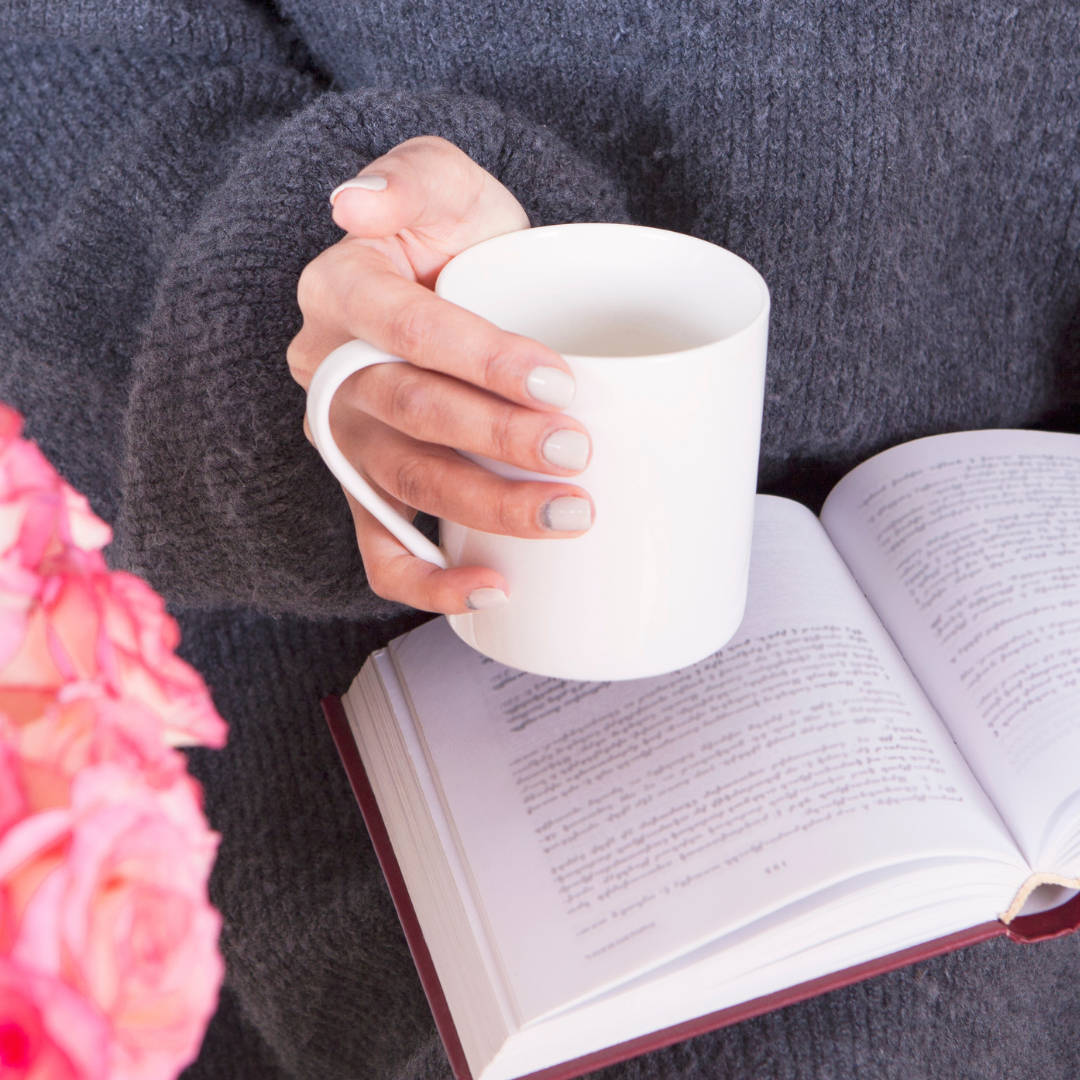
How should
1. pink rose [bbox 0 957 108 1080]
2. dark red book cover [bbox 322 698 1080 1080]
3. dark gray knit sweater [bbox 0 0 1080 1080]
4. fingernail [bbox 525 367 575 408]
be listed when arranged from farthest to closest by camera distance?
dark gray knit sweater [bbox 0 0 1080 1080], dark red book cover [bbox 322 698 1080 1080], fingernail [bbox 525 367 575 408], pink rose [bbox 0 957 108 1080]

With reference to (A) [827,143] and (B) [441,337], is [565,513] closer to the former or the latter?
(B) [441,337]

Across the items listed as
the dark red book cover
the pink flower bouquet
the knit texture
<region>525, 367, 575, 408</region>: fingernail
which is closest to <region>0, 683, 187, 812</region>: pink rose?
the pink flower bouquet

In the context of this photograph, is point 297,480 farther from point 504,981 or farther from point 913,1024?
point 913,1024

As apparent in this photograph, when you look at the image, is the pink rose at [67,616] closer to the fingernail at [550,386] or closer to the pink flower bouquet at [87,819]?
the pink flower bouquet at [87,819]

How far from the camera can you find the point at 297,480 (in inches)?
20.4

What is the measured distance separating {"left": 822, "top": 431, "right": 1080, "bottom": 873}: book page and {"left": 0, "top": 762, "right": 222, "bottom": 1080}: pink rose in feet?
1.34

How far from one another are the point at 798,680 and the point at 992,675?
0.34ft

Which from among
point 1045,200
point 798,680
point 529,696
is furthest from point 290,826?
point 1045,200

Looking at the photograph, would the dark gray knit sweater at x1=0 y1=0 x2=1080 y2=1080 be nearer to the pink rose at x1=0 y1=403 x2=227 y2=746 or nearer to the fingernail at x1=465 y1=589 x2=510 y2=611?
the fingernail at x1=465 y1=589 x2=510 y2=611

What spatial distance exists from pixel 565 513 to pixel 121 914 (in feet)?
0.73

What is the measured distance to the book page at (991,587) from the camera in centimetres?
46

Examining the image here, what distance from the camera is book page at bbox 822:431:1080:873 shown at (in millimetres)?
462

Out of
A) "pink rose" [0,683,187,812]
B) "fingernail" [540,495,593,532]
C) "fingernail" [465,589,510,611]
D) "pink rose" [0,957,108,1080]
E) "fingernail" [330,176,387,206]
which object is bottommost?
"fingernail" [465,589,510,611]

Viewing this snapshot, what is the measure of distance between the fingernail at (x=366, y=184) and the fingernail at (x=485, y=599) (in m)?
0.15
